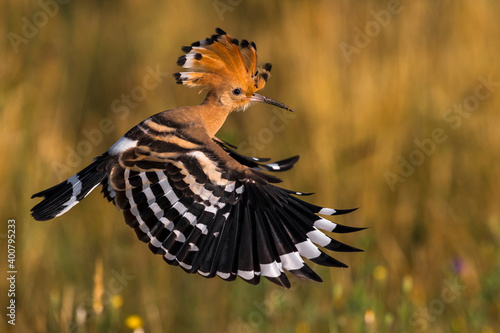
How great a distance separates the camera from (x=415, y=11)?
3773 mm

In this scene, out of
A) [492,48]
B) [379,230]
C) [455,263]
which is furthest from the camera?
[492,48]

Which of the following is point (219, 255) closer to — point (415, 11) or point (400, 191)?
point (400, 191)

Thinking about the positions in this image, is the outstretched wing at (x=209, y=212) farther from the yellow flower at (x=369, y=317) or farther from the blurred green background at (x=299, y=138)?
the blurred green background at (x=299, y=138)

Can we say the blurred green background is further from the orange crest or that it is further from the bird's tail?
the orange crest

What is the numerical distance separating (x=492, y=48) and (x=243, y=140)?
1299 mm

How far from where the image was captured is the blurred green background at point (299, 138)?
9.55ft

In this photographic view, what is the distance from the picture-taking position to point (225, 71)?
217 centimetres

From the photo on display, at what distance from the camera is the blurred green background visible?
9.55 ft

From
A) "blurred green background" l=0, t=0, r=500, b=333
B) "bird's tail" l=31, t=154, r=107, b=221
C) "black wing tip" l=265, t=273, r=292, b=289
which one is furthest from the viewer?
"blurred green background" l=0, t=0, r=500, b=333

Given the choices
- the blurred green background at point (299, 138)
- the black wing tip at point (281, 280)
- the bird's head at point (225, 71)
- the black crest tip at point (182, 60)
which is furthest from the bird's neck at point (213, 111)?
the blurred green background at point (299, 138)

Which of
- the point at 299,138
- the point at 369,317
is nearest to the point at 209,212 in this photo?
the point at 369,317

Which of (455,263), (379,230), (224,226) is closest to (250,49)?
(224,226)

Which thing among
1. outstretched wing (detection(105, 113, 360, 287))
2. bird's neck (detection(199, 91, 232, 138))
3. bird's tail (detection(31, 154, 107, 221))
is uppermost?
bird's neck (detection(199, 91, 232, 138))

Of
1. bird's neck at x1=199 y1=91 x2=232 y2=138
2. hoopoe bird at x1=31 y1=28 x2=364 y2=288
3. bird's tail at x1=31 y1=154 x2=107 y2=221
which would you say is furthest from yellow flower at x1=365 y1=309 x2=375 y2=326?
bird's tail at x1=31 y1=154 x2=107 y2=221
